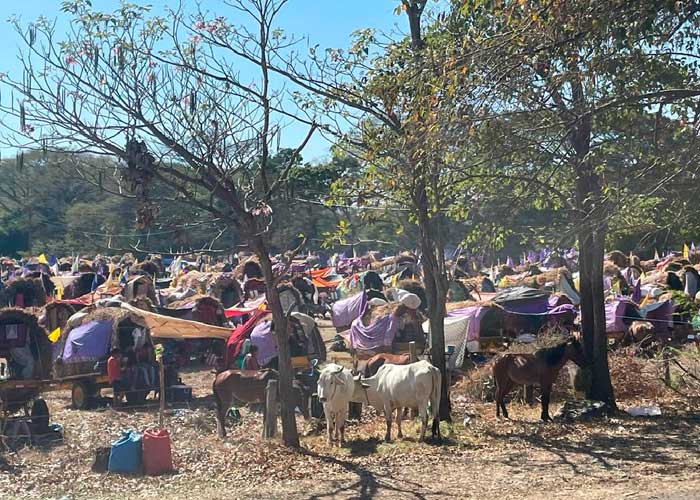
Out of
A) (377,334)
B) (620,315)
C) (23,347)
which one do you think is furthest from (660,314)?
(23,347)

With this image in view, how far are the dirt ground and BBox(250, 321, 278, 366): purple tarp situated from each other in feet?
12.2

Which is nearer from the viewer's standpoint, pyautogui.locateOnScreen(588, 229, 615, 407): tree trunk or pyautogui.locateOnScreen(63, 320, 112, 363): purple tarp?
pyautogui.locateOnScreen(588, 229, 615, 407): tree trunk

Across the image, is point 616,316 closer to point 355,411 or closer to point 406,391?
point 355,411

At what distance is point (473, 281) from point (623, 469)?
23230 mm

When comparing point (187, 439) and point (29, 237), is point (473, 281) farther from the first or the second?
point (29, 237)

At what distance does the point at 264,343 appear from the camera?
18.3 meters

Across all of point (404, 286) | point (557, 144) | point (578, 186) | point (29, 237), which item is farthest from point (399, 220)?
point (29, 237)

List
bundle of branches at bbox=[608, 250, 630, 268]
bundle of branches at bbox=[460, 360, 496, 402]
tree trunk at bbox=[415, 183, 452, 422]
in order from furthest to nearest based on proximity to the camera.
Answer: bundle of branches at bbox=[608, 250, 630, 268] → bundle of branches at bbox=[460, 360, 496, 402] → tree trunk at bbox=[415, 183, 452, 422]

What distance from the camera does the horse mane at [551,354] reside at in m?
14.2

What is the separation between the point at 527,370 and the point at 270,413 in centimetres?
416

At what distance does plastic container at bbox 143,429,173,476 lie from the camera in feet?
35.7

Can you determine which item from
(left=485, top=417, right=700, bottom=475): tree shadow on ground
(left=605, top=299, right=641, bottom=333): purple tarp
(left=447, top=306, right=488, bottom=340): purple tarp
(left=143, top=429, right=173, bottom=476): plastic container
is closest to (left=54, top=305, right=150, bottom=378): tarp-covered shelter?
(left=143, top=429, right=173, bottom=476): plastic container

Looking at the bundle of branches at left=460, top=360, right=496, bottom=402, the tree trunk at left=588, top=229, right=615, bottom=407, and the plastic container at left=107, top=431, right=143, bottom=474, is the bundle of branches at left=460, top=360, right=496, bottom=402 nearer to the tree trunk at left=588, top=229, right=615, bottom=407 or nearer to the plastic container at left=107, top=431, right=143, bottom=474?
the tree trunk at left=588, top=229, right=615, bottom=407

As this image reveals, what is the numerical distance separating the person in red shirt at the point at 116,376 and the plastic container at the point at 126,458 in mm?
5839
